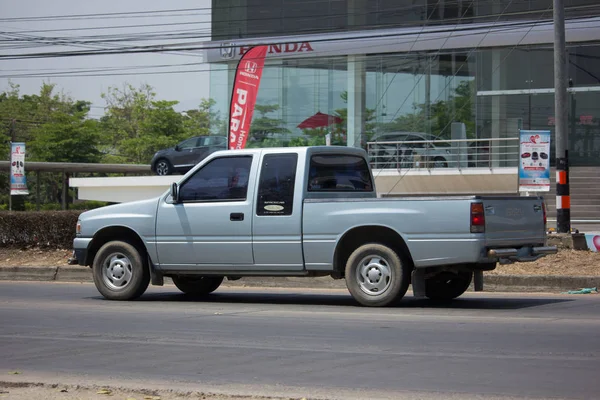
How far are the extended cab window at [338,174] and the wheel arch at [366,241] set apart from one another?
889mm

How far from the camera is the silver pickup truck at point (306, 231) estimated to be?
10844 mm

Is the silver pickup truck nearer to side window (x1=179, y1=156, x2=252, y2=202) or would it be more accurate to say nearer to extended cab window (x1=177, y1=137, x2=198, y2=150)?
side window (x1=179, y1=156, x2=252, y2=202)

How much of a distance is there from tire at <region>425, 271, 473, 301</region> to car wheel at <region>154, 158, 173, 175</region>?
26.5 metres

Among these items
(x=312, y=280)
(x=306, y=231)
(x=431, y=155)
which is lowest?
(x=312, y=280)

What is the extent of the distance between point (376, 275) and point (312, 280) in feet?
14.4

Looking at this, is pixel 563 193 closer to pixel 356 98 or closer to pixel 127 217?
pixel 127 217

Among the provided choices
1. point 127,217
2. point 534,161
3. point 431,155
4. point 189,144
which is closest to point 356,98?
point 431,155

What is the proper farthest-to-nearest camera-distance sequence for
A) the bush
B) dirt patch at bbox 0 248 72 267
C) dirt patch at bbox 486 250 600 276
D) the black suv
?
1. the black suv
2. the bush
3. dirt patch at bbox 0 248 72 267
4. dirt patch at bbox 486 250 600 276

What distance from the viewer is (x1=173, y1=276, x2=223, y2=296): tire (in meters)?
13.4

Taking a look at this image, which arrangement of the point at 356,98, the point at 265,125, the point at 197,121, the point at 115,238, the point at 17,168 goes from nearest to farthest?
the point at 115,238
the point at 17,168
the point at 356,98
the point at 265,125
the point at 197,121

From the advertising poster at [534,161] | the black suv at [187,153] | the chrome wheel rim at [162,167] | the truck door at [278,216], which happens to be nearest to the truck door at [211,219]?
the truck door at [278,216]

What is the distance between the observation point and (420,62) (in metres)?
38.7

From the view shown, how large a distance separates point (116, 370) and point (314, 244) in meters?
4.63

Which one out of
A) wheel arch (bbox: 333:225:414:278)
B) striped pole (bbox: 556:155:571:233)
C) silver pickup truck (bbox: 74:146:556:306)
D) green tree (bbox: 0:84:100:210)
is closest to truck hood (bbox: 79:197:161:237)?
silver pickup truck (bbox: 74:146:556:306)
